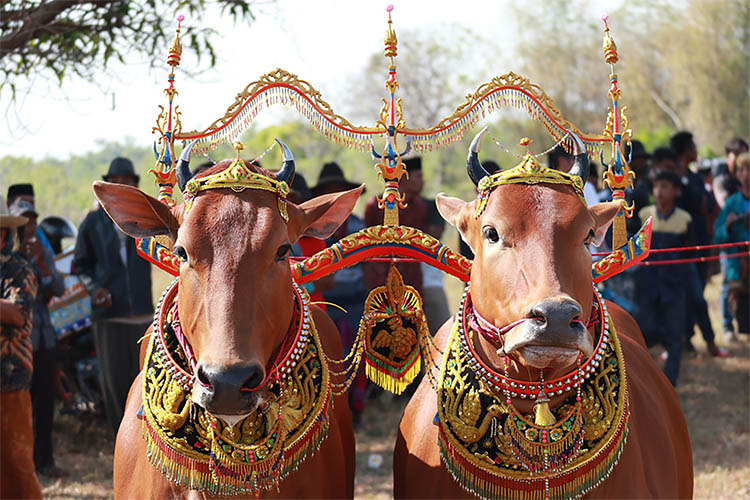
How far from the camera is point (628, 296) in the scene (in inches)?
345

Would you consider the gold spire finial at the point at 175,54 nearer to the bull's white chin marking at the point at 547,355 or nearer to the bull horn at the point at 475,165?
the bull horn at the point at 475,165

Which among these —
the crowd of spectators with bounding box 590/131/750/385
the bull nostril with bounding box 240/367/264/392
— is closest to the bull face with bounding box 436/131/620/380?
the bull nostril with bounding box 240/367/264/392

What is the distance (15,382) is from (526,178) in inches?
146

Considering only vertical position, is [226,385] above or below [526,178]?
below

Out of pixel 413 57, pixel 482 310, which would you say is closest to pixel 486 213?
pixel 482 310

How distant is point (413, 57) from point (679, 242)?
22839 millimetres

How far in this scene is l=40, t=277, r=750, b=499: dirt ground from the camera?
6531 millimetres

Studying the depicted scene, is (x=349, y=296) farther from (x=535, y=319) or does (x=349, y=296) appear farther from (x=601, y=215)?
(x=535, y=319)

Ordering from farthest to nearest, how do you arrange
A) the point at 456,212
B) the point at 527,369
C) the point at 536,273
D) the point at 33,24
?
the point at 33,24 → the point at 456,212 → the point at 527,369 → the point at 536,273

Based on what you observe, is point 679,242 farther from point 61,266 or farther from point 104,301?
point 61,266

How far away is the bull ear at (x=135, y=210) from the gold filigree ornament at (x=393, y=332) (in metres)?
1.14

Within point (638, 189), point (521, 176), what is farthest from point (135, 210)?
point (638, 189)

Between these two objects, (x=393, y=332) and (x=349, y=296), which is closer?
(x=393, y=332)

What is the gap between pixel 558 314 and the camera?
9.18 feet
